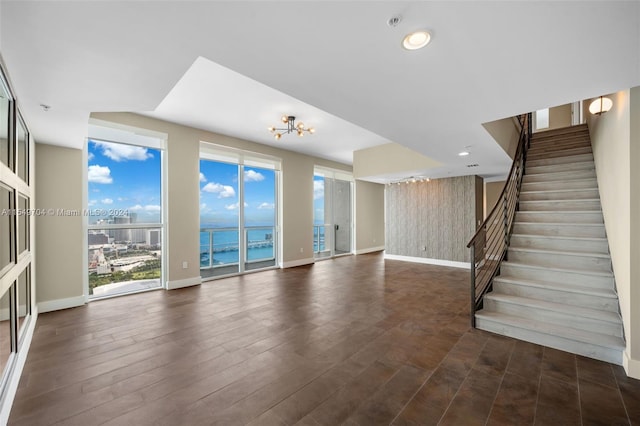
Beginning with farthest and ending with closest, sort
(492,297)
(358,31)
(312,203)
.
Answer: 1. (312,203)
2. (492,297)
3. (358,31)

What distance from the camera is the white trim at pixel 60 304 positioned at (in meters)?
3.82

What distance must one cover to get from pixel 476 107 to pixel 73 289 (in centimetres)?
592

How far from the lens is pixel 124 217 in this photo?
4.75 m

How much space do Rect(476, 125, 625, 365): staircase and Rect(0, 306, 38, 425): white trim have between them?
4275 millimetres

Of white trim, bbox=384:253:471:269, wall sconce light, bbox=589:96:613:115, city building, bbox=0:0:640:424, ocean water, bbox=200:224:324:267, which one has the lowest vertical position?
white trim, bbox=384:253:471:269

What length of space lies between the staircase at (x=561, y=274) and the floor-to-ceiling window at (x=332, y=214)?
5.52 metres

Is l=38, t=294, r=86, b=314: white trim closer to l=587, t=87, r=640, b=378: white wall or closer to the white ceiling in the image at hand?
the white ceiling

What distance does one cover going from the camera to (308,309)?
3.93 meters

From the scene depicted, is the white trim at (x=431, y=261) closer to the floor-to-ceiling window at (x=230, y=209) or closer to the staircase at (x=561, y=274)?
the staircase at (x=561, y=274)

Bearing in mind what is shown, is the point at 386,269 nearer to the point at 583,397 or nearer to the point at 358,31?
the point at 583,397

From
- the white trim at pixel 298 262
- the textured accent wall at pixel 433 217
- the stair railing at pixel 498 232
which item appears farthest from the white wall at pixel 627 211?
the white trim at pixel 298 262

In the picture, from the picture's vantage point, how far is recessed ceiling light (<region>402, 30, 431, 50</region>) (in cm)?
160

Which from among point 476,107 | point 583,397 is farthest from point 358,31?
point 583,397

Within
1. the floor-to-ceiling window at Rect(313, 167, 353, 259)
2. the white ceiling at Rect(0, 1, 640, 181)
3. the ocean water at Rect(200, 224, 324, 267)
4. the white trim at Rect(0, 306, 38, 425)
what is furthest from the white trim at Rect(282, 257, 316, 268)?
the white ceiling at Rect(0, 1, 640, 181)
